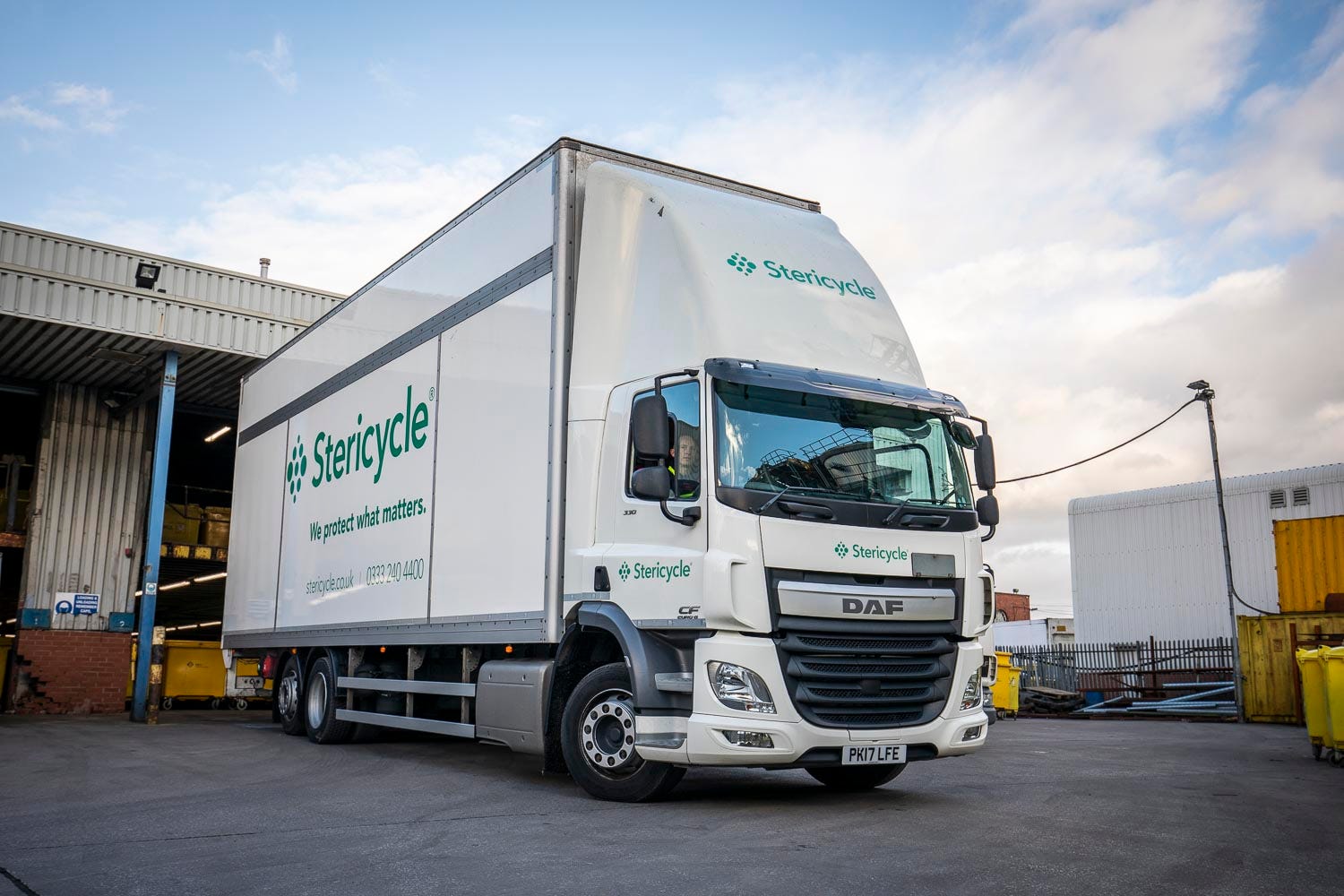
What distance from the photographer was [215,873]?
17.1 feet

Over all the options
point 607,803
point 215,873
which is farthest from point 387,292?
point 215,873

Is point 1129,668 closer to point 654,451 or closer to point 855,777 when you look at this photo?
point 855,777

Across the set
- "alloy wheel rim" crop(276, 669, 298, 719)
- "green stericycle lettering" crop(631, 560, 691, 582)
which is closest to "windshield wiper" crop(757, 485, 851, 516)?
"green stericycle lettering" crop(631, 560, 691, 582)

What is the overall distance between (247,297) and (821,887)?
16.8m

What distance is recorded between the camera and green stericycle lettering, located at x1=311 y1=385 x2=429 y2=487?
10.3 m

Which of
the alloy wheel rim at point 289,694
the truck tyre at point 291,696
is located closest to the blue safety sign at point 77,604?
the truck tyre at point 291,696

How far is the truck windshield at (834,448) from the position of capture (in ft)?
23.5

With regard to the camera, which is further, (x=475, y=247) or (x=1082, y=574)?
(x=1082, y=574)

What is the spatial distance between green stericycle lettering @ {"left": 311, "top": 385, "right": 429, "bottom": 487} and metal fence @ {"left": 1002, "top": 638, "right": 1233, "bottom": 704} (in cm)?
1906

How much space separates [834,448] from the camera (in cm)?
745

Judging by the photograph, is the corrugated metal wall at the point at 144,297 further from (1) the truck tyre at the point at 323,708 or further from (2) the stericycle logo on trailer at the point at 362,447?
Result: (1) the truck tyre at the point at 323,708

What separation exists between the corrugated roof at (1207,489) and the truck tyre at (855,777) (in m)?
24.8

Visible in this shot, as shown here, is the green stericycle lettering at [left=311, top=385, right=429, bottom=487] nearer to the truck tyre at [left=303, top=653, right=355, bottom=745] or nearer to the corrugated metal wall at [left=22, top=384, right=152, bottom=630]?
the truck tyre at [left=303, top=653, right=355, bottom=745]

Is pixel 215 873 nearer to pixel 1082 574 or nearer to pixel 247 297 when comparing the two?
pixel 247 297
